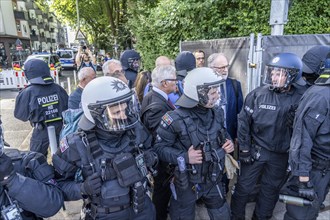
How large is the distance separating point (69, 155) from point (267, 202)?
2.35 m

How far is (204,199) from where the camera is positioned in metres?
2.57

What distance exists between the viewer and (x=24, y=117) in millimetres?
3721

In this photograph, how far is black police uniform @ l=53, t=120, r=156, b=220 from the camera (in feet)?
6.29

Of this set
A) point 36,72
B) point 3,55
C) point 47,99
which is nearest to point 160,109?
point 47,99

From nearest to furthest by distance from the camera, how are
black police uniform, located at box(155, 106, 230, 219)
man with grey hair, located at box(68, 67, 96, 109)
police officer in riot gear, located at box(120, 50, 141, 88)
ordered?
black police uniform, located at box(155, 106, 230, 219) → man with grey hair, located at box(68, 67, 96, 109) → police officer in riot gear, located at box(120, 50, 141, 88)

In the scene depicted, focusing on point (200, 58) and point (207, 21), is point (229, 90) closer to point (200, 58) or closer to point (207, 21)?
point (200, 58)

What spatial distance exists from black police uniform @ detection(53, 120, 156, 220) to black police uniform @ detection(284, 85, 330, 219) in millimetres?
1421

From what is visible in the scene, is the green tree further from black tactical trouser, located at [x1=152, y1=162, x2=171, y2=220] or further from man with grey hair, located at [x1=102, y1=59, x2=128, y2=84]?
black tactical trouser, located at [x1=152, y1=162, x2=171, y2=220]

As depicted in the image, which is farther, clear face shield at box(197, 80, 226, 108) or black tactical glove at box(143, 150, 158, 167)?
clear face shield at box(197, 80, 226, 108)

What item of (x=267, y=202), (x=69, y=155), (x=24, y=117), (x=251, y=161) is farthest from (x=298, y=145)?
(x=24, y=117)

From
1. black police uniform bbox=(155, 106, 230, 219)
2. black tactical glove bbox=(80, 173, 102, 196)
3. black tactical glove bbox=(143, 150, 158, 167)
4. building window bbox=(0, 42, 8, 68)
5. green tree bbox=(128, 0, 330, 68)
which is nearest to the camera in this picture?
black tactical glove bbox=(80, 173, 102, 196)

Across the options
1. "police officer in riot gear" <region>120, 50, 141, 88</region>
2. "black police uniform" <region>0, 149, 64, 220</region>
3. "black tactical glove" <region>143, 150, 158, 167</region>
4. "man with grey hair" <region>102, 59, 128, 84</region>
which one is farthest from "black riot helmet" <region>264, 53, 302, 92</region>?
"police officer in riot gear" <region>120, 50, 141, 88</region>

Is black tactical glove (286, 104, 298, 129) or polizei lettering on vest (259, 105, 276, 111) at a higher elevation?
polizei lettering on vest (259, 105, 276, 111)

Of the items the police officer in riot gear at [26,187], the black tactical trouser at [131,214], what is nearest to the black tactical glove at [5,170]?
the police officer in riot gear at [26,187]
